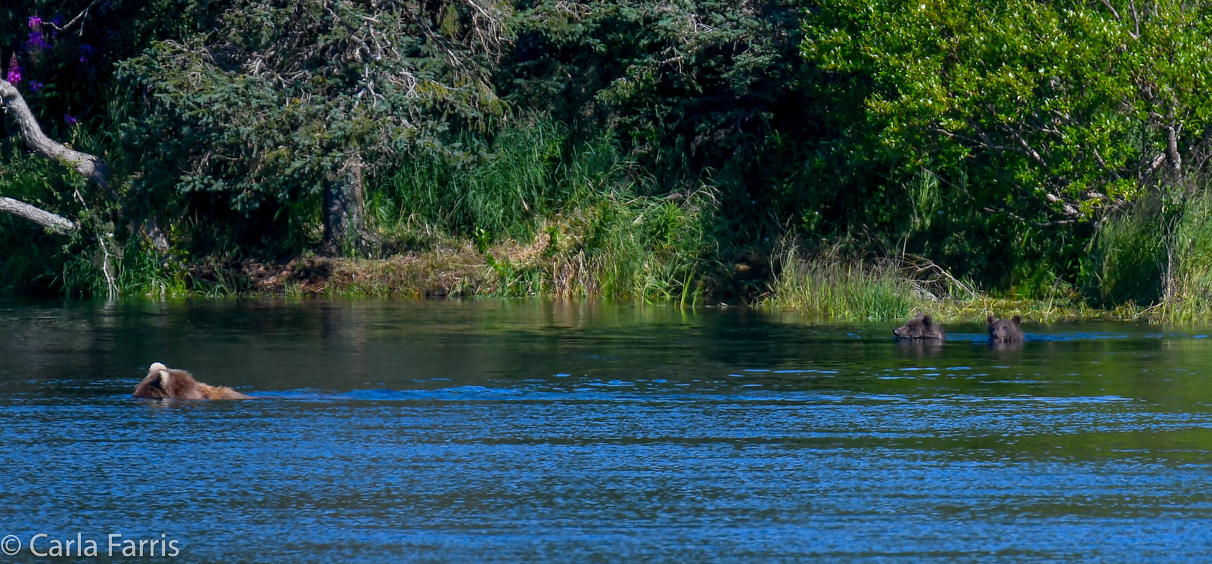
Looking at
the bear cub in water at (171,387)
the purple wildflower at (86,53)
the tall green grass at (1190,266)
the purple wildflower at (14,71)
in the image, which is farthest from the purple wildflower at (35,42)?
the tall green grass at (1190,266)

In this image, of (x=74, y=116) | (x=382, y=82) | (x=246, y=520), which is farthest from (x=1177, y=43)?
(x=74, y=116)

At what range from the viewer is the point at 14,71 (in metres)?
26.5

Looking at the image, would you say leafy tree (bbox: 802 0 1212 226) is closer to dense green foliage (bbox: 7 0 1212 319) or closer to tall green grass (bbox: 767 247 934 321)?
dense green foliage (bbox: 7 0 1212 319)

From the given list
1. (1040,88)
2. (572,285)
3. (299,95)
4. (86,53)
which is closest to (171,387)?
(1040,88)

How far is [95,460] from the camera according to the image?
7477 mm

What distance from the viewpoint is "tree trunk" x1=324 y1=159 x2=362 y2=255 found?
25266 millimetres

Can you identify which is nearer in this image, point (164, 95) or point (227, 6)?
point (164, 95)

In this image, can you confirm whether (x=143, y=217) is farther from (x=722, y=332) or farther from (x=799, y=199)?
(x=722, y=332)

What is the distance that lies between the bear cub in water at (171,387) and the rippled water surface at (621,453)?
0.10 m

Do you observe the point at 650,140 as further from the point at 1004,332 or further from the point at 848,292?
the point at 1004,332

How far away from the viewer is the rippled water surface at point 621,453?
19.3 feet

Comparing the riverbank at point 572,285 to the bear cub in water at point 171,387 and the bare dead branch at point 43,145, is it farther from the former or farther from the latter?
the bear cub in water at point 171,387

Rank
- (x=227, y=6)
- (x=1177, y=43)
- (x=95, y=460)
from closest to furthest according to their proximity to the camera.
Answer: (x=95, y=460) → (x=1177, y=43) → (x=227, y=6)

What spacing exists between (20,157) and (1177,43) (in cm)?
1984
